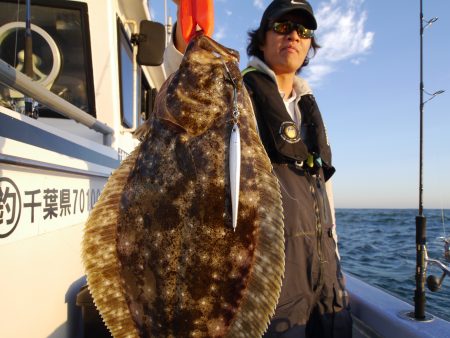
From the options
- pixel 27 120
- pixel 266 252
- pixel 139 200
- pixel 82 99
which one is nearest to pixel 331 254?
pixel 266 252

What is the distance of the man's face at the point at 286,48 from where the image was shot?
8.07ft

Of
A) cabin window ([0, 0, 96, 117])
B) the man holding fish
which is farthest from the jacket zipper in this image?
cabin window ([0, 0, 96, 117])

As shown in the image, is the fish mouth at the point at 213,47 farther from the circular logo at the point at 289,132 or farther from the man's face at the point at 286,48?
the man's face at the point at 286,48

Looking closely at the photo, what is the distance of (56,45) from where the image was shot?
144 inches

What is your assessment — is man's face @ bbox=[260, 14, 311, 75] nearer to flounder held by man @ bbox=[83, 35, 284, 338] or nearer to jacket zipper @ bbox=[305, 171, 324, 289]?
jacket zipper @ bbox=[305, 171, 324, 289]

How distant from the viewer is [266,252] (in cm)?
158

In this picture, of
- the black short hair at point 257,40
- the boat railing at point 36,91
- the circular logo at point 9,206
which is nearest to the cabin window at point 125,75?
the boat railing at point 36,91

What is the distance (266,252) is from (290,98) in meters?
1.45

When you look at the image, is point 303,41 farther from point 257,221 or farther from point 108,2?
point 108,2

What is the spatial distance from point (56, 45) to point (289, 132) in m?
2.65

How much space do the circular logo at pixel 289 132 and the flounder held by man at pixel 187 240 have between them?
67 centimetres

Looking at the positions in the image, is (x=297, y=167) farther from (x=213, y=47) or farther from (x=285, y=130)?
(x=213, y=47)

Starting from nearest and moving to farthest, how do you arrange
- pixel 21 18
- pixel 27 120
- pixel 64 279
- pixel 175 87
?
pixel 175 87 → pixel 27 120 → pixel 64 279 → pixel 21 18

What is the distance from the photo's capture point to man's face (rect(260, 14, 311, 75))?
8.07 feet
